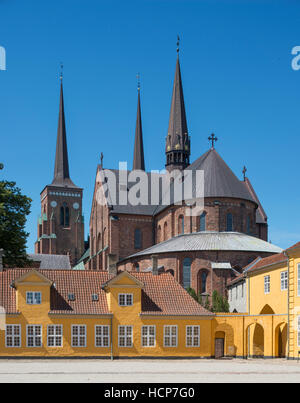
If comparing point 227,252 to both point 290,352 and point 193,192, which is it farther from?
point 290,352

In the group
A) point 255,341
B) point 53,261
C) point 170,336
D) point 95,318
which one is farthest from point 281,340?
point 53,261

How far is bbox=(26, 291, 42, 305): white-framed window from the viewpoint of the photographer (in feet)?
143

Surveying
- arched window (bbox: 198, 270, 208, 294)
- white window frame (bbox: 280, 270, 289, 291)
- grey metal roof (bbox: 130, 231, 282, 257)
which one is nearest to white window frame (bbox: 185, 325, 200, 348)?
white window frame (bbox: 280, 270, 289, 291)

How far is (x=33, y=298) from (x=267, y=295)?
16385mm

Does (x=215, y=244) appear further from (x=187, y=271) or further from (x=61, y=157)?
(x=61, y=157)

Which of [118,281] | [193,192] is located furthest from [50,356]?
[193,192]

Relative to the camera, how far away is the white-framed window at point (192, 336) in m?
44.7

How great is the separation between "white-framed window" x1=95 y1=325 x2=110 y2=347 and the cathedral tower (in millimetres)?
73090

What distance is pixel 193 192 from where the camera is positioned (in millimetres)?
→ 79000

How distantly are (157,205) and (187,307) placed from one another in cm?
4574

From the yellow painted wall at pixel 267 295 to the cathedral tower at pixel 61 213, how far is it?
68.4 metres

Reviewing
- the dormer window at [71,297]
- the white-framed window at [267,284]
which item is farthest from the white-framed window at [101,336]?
the white-framed window at [267,284]

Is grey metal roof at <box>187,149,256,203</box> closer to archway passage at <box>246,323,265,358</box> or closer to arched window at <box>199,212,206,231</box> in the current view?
arched window at <box>199,212,206,231</box>

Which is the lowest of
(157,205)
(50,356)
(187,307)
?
(50,356)
